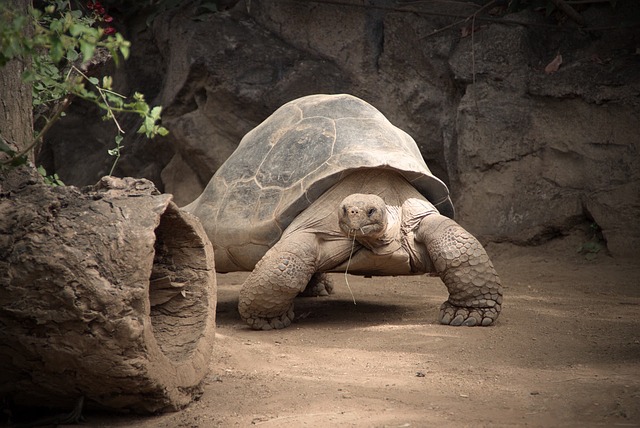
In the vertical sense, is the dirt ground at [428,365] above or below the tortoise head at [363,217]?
Answer: below

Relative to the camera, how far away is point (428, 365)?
146 inches

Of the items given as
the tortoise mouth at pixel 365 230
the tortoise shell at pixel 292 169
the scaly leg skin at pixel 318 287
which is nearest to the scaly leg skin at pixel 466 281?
the tortoise mouth at pixel 365 230

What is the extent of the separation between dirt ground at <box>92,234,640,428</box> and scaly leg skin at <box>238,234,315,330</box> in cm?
13

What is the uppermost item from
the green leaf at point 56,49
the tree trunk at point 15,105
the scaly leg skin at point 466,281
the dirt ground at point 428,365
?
the green leaf at point 56,49

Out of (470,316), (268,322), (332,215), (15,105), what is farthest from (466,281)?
(15,105)

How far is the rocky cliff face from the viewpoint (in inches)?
274

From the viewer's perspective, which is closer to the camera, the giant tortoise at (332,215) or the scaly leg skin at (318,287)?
the giant tortoise at (332,215)

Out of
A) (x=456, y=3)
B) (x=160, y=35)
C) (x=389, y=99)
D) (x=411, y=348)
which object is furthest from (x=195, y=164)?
(x=411, y=348)

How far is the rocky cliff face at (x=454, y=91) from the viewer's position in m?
6.95

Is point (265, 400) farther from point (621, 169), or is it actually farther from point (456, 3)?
point (456, 3)

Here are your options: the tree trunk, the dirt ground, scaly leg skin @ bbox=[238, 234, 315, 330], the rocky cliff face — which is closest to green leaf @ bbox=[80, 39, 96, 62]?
the tree trunk

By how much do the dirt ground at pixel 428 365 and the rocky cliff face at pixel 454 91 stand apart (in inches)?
47.6

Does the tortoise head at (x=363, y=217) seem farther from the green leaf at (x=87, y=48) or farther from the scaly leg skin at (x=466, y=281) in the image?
the green leaf at (x=87, y=48)

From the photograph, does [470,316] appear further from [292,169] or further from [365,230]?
[292,169]
